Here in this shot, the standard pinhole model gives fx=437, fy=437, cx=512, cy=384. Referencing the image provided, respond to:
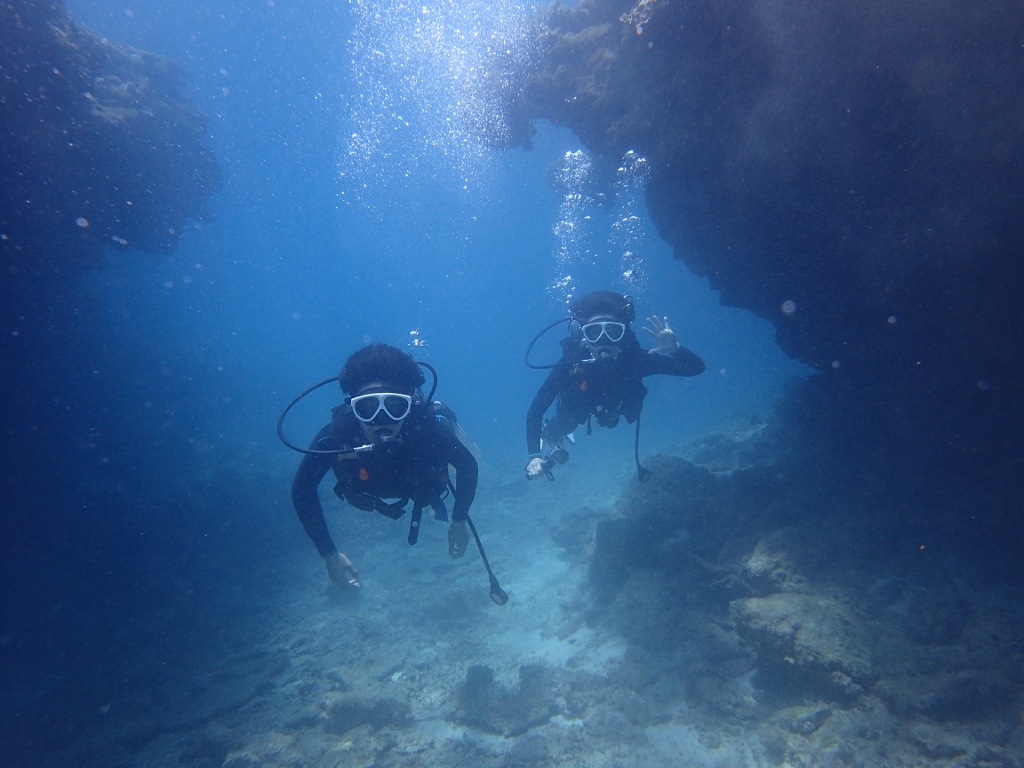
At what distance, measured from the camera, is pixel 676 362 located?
7.08 m

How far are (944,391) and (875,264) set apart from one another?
2.23 meters

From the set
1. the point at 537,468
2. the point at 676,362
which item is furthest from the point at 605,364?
the point at 537,468

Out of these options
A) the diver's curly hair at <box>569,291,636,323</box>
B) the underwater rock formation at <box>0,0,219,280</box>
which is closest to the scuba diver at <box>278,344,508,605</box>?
the diver's curly hair at <box>569,291,636,323</box>

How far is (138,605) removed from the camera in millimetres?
10734

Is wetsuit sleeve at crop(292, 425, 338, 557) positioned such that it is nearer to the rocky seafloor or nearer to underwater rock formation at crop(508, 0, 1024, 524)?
the rocky seafloor

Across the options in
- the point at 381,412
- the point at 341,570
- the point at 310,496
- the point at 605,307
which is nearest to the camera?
the point at 381,412

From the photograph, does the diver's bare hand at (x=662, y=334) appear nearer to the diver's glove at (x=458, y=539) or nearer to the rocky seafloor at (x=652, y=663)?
the rocky seafloor at (x=652, y=663)

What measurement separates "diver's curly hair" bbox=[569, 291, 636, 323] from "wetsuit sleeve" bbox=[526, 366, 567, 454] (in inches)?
38.1

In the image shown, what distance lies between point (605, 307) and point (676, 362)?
1.45 meters

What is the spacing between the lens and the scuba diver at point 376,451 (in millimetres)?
4719

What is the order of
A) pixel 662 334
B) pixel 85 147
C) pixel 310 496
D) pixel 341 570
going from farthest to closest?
pixel 85 147 < pixel 662 334 < pixel 310 496 < pixel 341 570

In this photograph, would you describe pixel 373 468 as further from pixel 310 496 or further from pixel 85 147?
pixel 85 147

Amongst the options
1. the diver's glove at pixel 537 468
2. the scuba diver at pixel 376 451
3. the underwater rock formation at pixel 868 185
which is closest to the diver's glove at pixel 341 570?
the scuba diver at pixel 376 451

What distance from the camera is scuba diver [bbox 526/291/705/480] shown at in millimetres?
6914
